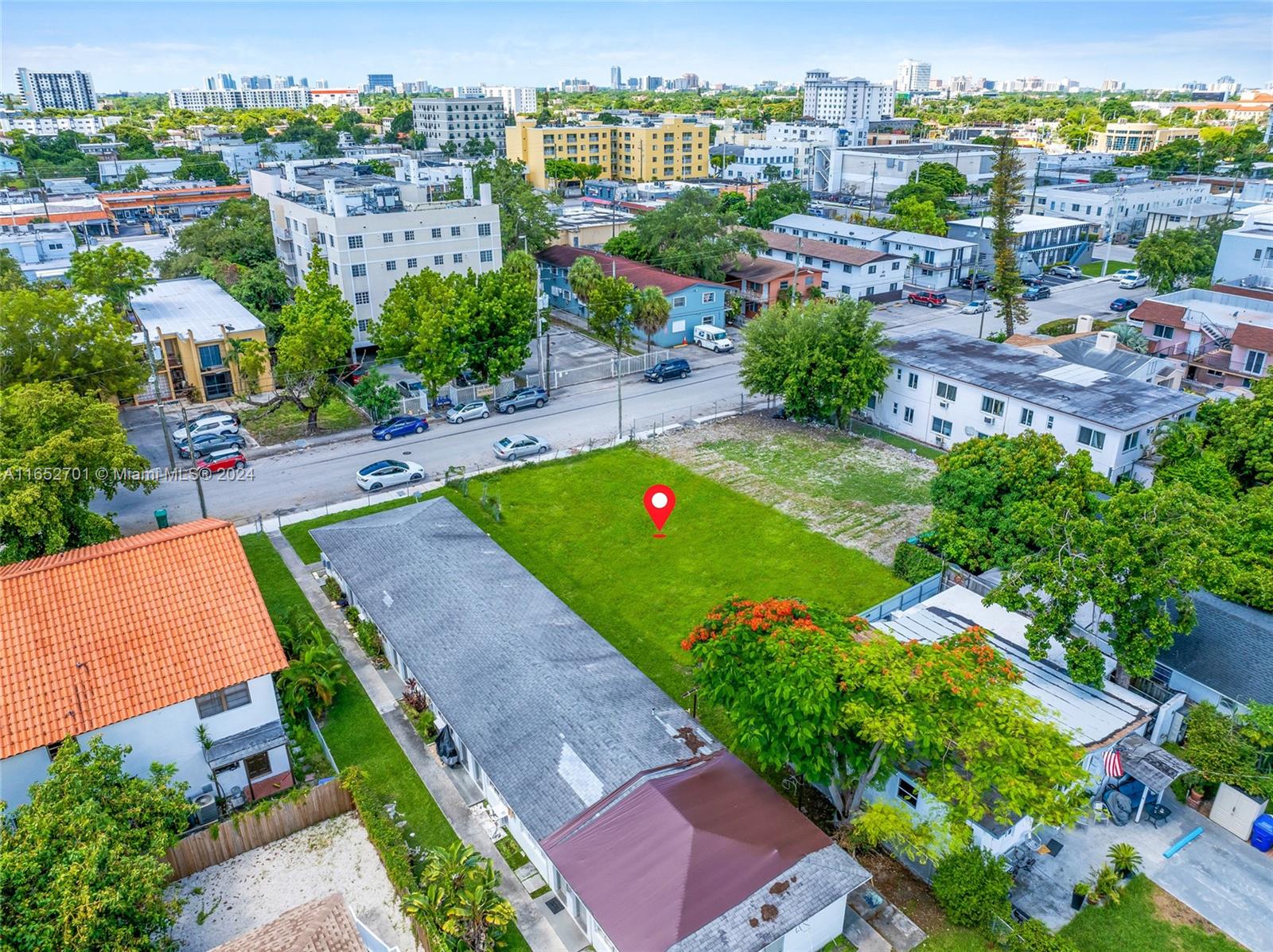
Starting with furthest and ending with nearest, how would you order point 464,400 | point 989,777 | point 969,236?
point 969,236 < point 464,400 < point 989,777

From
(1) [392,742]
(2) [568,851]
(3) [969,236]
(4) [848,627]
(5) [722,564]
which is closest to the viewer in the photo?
(2) [568,851]

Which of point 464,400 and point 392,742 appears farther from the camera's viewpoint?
point 464,400

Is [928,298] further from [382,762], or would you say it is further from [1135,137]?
[1135,137]

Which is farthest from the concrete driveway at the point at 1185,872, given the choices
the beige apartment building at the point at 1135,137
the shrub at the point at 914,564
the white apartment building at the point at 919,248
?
the beige apartment building at the point at 1135,137

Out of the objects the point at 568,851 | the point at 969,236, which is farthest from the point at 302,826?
the point at 969,236

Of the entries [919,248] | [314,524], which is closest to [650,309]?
[314,524]

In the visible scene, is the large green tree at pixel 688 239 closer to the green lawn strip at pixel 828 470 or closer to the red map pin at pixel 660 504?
the green lawn strip at pixel 828 470

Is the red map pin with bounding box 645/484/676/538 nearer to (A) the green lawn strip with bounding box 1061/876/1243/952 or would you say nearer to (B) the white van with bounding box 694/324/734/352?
(A) the green lawn strip with bounding box 1061/876/1243/952

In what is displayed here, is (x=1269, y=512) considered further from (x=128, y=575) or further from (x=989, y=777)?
(x=128, y=575)
